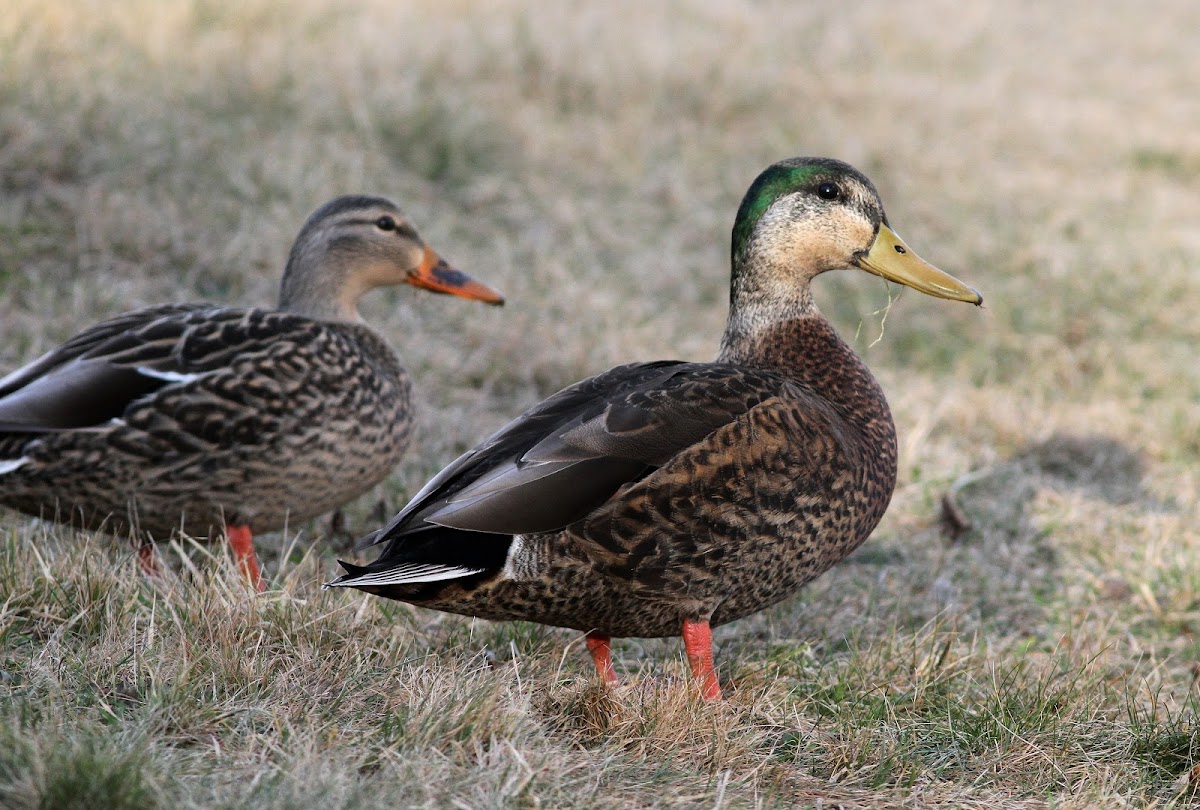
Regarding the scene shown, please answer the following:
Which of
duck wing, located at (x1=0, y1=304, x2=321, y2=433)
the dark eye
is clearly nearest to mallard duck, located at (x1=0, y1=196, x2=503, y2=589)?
duck wing, located at (x1=0, y1=304, x2=321, y2=433)

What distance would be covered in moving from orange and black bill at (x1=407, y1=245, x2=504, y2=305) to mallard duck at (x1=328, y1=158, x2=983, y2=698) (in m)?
1.55

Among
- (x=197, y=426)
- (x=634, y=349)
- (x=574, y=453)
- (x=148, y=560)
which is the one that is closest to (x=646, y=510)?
(x=574, y=453)

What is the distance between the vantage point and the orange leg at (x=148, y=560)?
11.5 ft

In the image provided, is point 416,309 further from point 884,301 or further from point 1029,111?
point 1029,111

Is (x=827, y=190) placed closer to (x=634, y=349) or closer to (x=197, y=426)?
(x=197, y=426)

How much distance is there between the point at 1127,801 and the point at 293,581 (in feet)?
6.09

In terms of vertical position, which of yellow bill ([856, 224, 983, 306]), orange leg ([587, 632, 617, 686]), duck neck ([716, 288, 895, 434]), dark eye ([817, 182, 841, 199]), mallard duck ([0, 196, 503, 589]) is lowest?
orange leg ([587, 632, 617, 686])

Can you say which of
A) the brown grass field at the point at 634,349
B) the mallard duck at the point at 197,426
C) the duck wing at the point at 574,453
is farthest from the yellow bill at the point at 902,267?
the mallard duck at the point at 197,426

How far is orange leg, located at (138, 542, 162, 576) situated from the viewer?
138 inches

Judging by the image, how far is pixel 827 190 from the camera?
3.66 m

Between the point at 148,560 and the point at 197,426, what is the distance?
0.41 m

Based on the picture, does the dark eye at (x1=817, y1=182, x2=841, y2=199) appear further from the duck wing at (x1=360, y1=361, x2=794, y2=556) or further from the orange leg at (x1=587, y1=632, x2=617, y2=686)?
the orange leg at (x1=587, y1=632, x2=617, y2=686)

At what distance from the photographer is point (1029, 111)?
998 cm

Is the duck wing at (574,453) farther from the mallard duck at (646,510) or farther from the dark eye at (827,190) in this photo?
the dark eye at (827,190)
